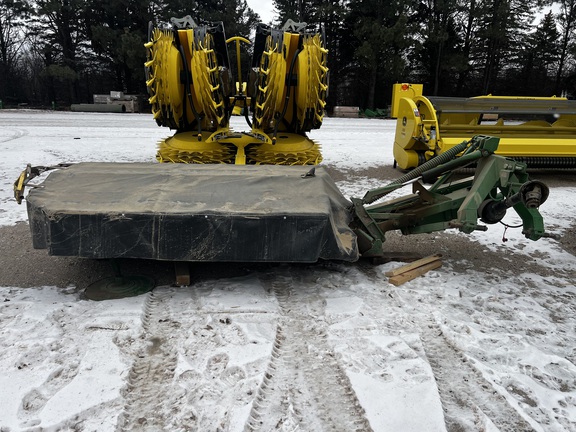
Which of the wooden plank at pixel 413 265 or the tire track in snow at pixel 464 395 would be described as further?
the wooden plank at pixel 413 265

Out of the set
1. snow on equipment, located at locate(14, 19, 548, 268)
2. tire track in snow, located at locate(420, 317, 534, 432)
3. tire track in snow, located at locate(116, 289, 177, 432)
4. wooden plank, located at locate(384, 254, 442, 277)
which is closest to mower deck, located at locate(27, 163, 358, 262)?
snow on equipment, located at locate(14, 19, 548, 268)

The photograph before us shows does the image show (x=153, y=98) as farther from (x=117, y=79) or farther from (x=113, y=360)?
(x=117, y=79)

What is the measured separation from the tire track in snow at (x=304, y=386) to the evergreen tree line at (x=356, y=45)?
80.5 feet

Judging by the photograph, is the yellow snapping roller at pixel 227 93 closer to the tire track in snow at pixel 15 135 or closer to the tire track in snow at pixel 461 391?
the tire track in snow at pixel 461 391

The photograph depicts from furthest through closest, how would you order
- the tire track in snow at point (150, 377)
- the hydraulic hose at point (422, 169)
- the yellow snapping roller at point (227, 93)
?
1. the yellow snapping roller at point (227, 93)
2. the hydraulic hose at point (422, 169)
3. the tire track in snow at point (150, 377)

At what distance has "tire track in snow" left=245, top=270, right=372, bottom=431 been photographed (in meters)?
1.96

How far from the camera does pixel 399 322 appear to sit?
273 cm

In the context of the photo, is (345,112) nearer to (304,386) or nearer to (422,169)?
(422,169)

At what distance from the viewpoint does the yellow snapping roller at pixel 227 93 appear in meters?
4.72

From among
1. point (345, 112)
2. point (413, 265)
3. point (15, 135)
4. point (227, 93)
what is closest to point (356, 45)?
point (345, 112)

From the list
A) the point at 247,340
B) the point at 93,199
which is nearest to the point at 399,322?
the point at 247,340

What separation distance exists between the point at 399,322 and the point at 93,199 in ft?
7.03

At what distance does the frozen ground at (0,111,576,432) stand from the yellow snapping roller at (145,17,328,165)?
2.14 m

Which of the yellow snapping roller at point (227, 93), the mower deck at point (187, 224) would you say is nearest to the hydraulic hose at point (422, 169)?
the mower deck at point (187, 224)
